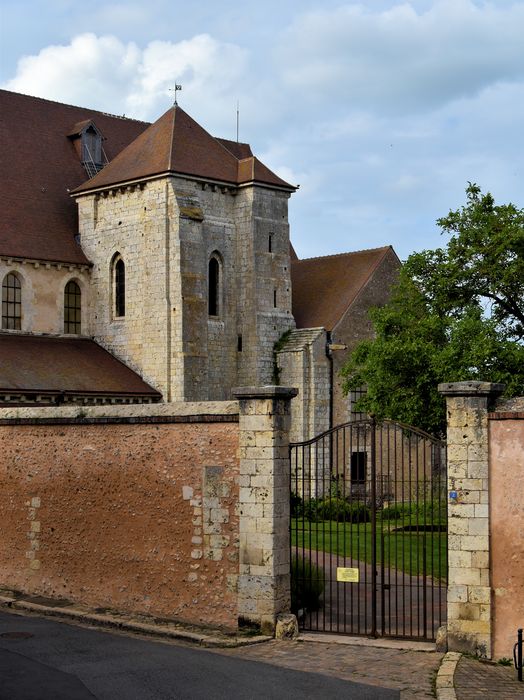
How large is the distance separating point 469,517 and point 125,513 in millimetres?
5667

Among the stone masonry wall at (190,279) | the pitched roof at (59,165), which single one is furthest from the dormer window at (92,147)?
the stone masonry wall at (190,279)

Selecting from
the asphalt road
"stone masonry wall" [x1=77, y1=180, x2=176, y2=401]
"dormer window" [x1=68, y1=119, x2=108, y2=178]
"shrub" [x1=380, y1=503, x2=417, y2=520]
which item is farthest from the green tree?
the asphalt road

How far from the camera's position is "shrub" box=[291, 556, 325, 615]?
17125mm

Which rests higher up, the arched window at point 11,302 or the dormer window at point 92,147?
the dormer window at point 92,147

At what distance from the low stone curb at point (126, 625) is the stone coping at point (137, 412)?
9.80 feet

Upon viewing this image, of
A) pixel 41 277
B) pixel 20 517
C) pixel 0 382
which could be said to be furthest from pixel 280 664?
pixel 41 277

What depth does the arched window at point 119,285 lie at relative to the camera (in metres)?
42.1

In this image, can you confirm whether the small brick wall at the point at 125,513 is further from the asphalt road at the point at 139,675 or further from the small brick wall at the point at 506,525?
the small brick wall at the point at 506,525

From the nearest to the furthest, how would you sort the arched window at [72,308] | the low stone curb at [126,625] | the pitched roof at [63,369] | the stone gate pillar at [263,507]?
1. the low stone curb at [126,625]
2. the stone gate pillar at [263,507]
3. the pitched roof at [63,369]
4. the arched window at [72,308]

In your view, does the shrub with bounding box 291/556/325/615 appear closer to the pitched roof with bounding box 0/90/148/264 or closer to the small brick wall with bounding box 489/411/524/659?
the small brick wall with bounding box 489/411/524/659

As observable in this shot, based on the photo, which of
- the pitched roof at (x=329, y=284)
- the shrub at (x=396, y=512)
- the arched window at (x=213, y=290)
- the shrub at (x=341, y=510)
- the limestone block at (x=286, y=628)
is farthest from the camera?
the pitched roof at (x=329, y=284)

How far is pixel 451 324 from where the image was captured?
34.1 metres

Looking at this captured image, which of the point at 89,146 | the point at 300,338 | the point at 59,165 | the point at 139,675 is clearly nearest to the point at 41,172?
the point at 59,165

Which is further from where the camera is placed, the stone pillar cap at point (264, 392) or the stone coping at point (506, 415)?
the stone pillar cap at point (264, 392)
